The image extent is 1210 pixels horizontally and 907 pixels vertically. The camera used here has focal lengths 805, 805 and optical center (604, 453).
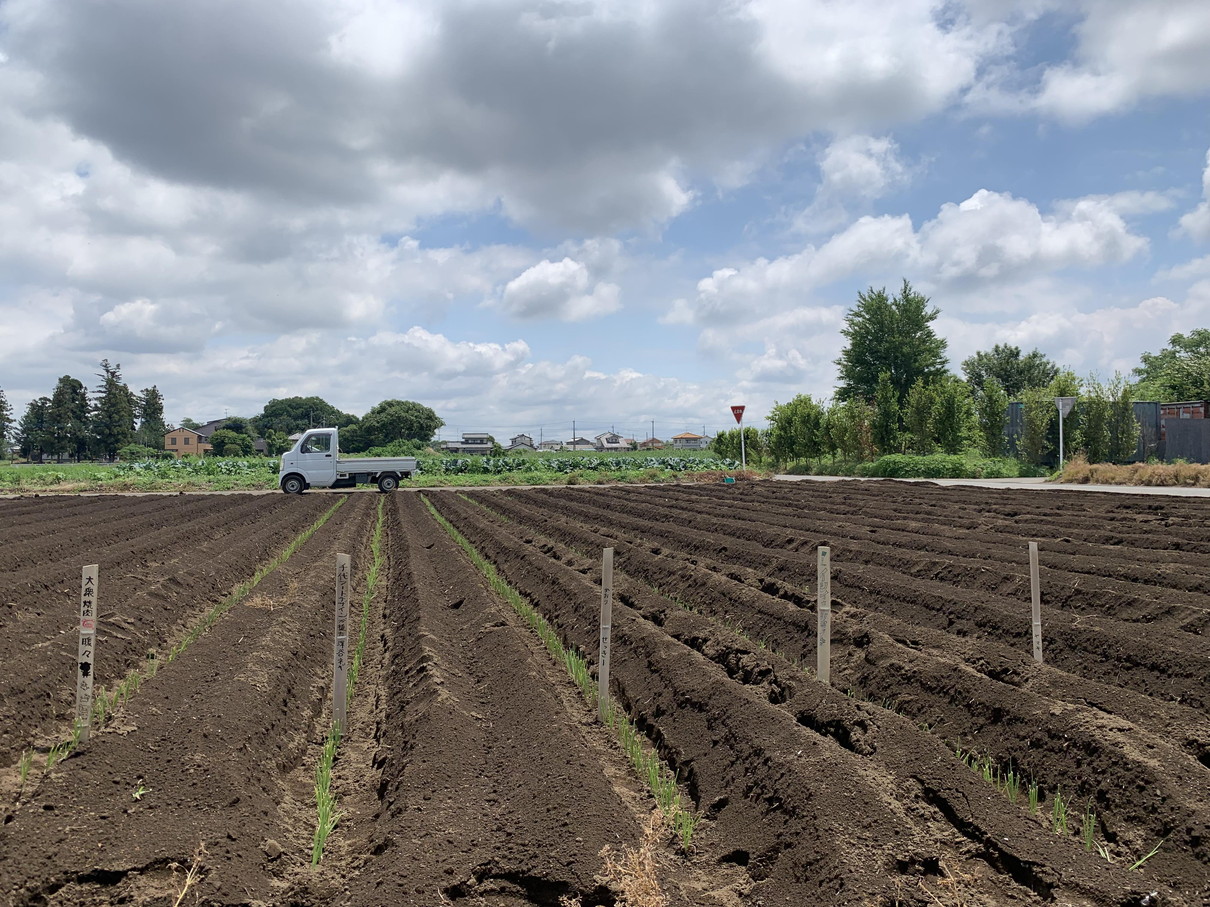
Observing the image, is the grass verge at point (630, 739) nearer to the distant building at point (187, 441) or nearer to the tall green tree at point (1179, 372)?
the tall green tree at point (1179, 372)

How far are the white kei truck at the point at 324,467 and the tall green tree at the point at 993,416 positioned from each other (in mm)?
26121

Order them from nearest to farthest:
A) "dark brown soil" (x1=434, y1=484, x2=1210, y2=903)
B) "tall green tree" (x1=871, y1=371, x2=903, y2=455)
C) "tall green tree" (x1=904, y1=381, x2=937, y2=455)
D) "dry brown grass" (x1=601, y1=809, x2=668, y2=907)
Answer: "dry brown grass" (x1=601, y1=809, x2=668, y2=907)
"dark brown soil" (x1=434, y1=484, x2=1210, y2=903)
"tall green tree" (x1=904, y1=381, x2=937, y2=455)
"tall green tree" (x1=871, y1=371, x2=903, y2=455)

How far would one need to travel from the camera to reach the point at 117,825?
400 cm

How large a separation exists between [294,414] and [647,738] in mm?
122969

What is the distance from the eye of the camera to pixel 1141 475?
2589 centimetres

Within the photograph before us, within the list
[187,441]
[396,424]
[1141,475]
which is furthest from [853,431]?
[187,441]

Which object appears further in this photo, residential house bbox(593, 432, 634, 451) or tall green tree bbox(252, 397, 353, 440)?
residential house bbox(593, 432, 634, 451)

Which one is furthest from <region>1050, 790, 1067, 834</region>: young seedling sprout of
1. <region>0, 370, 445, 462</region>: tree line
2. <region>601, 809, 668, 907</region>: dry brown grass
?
<region>0, 370, 445, 462</region>: tree line

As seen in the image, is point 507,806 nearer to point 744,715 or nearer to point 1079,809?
point 744,715

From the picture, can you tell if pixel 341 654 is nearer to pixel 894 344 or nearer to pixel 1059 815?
pixel 1059 815

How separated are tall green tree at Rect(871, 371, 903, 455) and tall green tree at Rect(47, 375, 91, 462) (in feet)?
240

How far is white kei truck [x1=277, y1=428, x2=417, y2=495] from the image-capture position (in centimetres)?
2847

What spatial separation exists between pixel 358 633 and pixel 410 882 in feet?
18.2

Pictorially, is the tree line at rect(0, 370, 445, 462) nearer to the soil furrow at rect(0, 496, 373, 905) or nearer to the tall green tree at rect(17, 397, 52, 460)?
the tall green tree at rect(17, 397, 52, 460)
